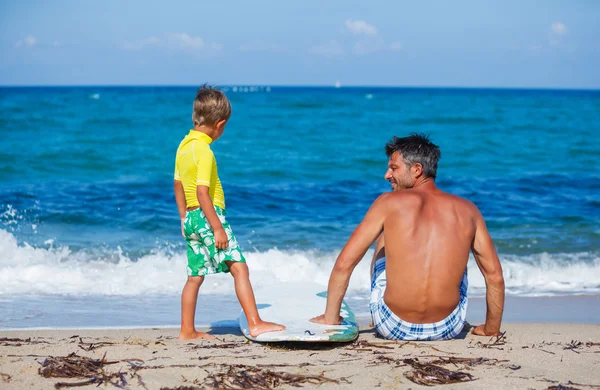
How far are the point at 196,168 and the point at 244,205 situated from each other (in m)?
6.67

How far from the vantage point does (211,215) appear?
3.79 metres

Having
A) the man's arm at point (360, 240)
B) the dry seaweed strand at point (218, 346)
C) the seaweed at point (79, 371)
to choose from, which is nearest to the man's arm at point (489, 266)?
the man's arm at point (360, 240)

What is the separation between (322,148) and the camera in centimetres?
1716

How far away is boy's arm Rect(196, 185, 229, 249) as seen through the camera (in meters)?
3.78

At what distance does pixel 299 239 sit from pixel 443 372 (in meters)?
5.27

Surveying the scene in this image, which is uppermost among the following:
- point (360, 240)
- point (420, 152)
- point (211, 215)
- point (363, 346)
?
point (420, 152)

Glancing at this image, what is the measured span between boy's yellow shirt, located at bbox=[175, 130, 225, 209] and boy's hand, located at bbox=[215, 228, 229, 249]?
206 mm

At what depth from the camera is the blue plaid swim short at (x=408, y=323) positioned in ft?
12.4

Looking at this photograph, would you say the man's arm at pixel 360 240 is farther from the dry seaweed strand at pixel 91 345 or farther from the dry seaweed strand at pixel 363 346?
the dry seaweed strand at pixel 91 345

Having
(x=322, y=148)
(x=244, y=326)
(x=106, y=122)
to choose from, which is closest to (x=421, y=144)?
(x=244, y=326)

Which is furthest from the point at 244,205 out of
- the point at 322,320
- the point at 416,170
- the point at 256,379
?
the point at 256,379

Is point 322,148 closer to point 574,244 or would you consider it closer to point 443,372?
point 574,244

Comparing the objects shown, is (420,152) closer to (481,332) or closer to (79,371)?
(481,332)

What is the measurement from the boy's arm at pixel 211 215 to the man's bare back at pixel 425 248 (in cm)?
94
